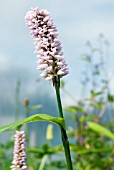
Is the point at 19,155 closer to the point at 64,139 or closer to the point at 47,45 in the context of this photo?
the point at 64,139

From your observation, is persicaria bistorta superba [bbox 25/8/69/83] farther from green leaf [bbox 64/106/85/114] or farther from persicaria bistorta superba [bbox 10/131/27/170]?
green leaf [bbox 64/106/85/114]

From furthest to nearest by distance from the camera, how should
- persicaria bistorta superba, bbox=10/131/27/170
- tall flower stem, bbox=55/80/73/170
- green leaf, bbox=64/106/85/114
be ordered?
green leaf, bbox=64/106/85/114 → persicaria bistorta superba, bbox=10/131/27/170 → tall flower stem, bbox=55/80/73/170

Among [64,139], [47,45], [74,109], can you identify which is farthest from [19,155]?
[74,109]

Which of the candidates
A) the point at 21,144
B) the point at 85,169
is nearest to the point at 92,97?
the point at 85,169

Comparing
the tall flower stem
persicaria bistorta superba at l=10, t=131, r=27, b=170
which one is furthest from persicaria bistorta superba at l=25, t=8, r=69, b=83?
persicaria bistorta superba at l=10, t=131, r=27, b=170

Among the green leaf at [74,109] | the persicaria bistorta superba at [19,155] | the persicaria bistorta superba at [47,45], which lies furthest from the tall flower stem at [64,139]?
the green leaf at [74,109]

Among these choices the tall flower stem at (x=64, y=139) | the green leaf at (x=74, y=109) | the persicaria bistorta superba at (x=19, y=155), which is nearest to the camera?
the tall flower stem at (x=64, y=139)

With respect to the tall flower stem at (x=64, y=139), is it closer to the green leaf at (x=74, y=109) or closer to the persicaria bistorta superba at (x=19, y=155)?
the persicaria bistorta superba at (x=19, y=155)

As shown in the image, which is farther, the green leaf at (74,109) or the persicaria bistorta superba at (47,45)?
the green leaf at (74,109)
